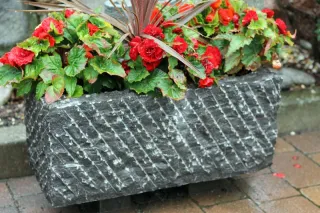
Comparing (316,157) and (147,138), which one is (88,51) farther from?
(316,157)

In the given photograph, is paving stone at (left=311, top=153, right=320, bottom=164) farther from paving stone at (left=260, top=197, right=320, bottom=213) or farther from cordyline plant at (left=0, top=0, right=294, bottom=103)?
cordyline plant at (left=0, top=0, right=294, bottom=103)

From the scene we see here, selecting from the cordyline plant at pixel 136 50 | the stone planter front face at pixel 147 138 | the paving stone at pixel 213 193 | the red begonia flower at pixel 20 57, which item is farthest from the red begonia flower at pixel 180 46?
the paving stone at pixel 213 193

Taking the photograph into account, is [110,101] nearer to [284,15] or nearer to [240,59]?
[240,59]

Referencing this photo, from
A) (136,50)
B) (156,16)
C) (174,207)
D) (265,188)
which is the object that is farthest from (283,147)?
(136,50)

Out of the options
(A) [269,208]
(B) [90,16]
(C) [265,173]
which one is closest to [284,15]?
(C) [265,173]

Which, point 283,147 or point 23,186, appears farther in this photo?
point 283,147

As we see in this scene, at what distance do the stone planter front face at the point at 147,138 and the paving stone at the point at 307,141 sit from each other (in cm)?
87

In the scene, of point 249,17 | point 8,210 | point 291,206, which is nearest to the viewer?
point 249,17

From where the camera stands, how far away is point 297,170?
13.7 ft

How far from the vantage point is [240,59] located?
3525 millimetres

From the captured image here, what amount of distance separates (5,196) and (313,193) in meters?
1.87

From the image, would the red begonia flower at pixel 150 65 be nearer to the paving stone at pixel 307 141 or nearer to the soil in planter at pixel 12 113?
the soil in planter at pixel 12 113

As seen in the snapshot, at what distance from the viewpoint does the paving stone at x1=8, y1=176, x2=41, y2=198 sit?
12.5ft

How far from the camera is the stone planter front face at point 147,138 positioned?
10.4 ft
